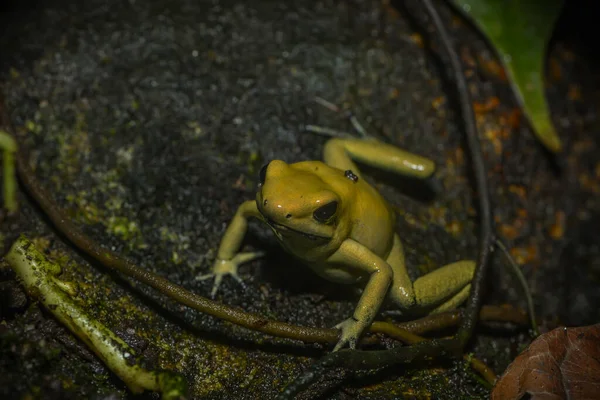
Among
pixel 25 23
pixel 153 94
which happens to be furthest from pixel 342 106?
pixel 25 23

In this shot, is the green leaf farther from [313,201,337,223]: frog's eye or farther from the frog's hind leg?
[313,201,337,223]: frog's eye

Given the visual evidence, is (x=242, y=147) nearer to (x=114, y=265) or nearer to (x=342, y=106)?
(x=342, y=106)

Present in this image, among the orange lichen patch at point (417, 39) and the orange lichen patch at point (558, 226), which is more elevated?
the orange lichen patch at point (417, 39)

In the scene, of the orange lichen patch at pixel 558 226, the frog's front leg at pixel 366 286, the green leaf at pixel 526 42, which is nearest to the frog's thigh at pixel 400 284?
the frog's front leg at pixel 366 286

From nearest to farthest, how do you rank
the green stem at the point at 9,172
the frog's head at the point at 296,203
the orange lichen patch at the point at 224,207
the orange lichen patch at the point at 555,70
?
the frog's head at the point at 296,203
the green stem at the point at 9,172
the orange lichen patch at the point at 224,207
the orange lichen patch at the point at 555,70

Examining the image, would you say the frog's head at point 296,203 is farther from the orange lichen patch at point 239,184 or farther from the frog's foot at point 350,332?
the orange lichen patch at point 239,184

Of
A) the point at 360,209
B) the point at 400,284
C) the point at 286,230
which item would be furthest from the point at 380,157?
the point at 286,230
